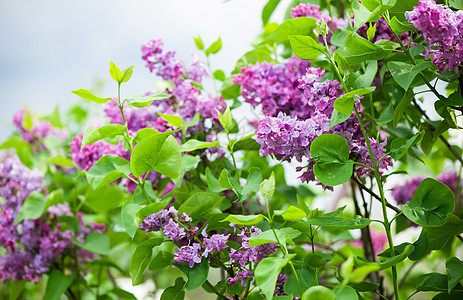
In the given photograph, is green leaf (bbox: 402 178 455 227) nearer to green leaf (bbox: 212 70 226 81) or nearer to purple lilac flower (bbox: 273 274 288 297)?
purple lilac flower (bbox: 273 274 288 297)

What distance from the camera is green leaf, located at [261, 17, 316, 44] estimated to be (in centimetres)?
59

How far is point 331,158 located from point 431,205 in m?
0.10

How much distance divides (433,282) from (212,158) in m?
0.34

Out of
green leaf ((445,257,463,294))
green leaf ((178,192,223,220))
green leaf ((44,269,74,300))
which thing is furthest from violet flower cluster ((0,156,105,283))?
green leaf ((445,257,463,294))

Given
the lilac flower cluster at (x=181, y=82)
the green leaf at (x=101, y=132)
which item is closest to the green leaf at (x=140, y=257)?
the green leaf at (x=101, y=132)

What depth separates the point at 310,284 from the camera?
1.41 feet

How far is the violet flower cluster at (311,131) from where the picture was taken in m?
0.44

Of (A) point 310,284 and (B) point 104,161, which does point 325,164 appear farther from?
(B) point 104,161

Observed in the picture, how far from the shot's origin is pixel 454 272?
1.45 feet

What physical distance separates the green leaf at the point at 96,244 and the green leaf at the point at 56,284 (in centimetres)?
6

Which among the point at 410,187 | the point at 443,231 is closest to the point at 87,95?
the point at 443,231

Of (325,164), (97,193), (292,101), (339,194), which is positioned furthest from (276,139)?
(339,194)

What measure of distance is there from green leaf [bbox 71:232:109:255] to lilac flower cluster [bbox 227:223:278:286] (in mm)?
342

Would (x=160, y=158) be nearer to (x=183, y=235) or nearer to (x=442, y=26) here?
(x=183, y=235)
